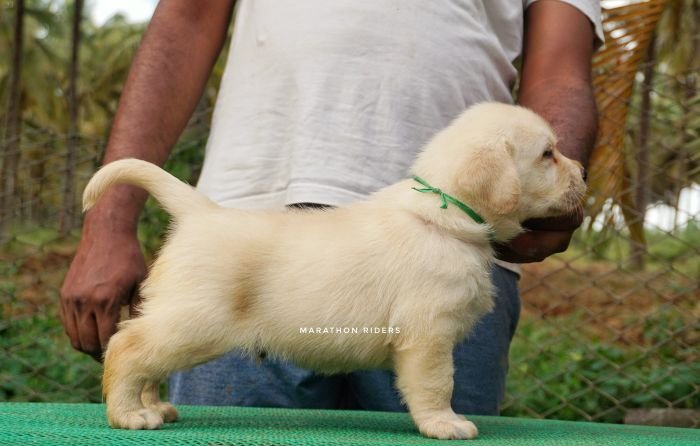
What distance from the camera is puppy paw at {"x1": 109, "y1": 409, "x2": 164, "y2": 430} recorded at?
80.7 inches

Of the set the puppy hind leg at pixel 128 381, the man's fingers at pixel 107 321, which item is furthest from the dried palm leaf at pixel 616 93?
the puppy hind leg at pixel 128 381

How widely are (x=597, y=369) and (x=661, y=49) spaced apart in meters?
12.8

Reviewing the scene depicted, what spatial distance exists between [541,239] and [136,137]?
4.37 ft

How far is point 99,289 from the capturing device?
2.42 m

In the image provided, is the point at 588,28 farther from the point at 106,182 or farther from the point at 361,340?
the point at 106,182

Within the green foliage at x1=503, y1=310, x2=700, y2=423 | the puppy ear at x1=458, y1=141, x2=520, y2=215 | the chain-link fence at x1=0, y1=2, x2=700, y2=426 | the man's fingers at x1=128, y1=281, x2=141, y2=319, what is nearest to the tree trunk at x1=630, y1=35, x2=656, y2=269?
the chain-link fence at x1=0, y1=2, x2=700, y2=426

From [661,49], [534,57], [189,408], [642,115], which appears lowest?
[661,49]

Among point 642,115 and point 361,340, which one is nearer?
point 361,340

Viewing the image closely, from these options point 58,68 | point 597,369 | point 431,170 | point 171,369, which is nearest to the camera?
point 171,369

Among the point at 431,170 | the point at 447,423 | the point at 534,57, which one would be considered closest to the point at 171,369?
the point at 447,423

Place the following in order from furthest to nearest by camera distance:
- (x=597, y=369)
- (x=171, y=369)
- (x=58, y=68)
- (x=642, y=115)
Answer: (x=58, y=68)
(x=597, y=369)
(x=642, y=115)
(x=171, y=369)

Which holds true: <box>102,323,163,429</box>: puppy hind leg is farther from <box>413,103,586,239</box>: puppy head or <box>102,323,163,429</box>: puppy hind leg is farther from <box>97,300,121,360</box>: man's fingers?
<box>413,103,586,239</box>: puppy head

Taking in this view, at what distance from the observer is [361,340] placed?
2076 millimetres

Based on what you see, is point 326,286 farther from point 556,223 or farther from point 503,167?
point 556,223
